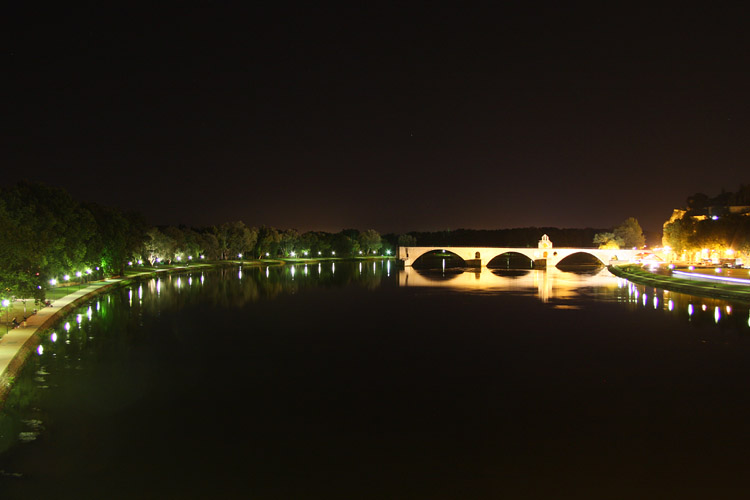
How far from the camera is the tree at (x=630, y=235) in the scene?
144m

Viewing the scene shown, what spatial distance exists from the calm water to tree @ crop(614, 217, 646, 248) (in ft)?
399

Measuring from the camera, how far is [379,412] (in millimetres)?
15305

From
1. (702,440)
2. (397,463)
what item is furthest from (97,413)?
(702,440)

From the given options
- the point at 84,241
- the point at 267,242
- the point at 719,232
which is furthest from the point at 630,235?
the point at 84,241

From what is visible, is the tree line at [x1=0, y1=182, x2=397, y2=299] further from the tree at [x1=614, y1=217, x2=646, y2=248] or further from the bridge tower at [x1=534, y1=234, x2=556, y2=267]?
the tree at [x1=614, y1=217, x2=646, y2=248]

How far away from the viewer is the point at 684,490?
1053 centimetres

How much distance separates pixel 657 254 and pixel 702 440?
11834cm

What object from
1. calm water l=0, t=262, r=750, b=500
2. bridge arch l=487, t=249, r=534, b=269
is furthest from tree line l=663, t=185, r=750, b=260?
calm water l=0, t=262, r=750, b=500

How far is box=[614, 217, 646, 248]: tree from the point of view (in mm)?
144375

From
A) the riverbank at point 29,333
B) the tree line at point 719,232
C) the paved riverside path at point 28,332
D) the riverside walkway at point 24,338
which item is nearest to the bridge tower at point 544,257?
the tree line at point 719,232

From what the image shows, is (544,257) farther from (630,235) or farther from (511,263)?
(630,235)

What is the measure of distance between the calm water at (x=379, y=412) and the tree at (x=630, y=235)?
122m

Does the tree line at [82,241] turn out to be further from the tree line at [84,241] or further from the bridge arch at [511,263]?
the bridge arch at [511,263]

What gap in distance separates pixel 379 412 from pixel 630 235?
145m
